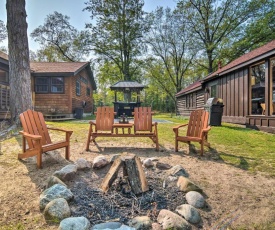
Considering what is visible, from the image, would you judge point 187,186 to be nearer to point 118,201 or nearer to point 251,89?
point 118,201

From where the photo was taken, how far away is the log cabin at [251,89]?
657 cm

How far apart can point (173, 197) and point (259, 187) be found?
3.75 feet

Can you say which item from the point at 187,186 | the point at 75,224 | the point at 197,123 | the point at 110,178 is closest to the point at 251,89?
the point at 197,123

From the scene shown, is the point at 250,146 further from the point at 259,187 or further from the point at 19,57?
the point at 19,57

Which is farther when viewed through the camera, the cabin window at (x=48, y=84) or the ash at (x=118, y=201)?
the cabin window at (x=48, y=84)

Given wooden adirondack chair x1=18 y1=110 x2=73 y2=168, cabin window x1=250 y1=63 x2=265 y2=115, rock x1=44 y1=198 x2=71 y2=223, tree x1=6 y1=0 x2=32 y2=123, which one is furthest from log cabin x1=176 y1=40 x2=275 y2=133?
tree x1=6 y1=0 x2=32 y2=123

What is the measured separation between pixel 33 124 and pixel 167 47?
21166mm

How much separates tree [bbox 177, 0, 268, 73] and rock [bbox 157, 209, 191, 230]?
1927 centimetres

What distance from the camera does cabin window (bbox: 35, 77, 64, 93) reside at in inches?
477

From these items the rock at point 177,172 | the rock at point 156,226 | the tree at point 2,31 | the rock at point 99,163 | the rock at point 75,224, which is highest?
the tree at point 2,31

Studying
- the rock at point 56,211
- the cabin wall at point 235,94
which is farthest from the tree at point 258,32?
the rock at point 56,211

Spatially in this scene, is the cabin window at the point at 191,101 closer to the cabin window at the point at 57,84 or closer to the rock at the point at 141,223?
the cabin window at the point at 57,84

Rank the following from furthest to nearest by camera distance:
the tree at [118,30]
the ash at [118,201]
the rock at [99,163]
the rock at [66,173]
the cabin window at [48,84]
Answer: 1. the tree at [118,30]
2. the cabin window at [48,84]
3. the rock at [99,163]
4. the rock at [66,173]
5. the ash at [118,201]

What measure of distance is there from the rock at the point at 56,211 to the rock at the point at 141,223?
22.7 inches
